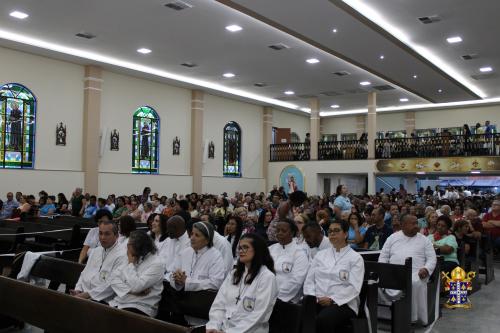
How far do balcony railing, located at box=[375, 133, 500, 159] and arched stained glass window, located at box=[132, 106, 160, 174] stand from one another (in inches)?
348

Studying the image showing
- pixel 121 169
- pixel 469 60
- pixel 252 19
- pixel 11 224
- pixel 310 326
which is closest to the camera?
pixel 310 326

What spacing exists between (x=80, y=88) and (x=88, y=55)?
1290 mm

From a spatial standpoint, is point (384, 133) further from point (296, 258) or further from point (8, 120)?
point (296, 258)

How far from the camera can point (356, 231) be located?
7637 millimetres

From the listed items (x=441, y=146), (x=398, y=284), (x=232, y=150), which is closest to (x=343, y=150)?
(x=441, y=146)

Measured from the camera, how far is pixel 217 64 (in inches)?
645

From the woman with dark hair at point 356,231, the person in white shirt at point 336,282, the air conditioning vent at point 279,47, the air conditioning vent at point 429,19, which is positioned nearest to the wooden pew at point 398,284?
the person in white shirt at point 336,282

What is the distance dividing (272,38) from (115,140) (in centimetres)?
678

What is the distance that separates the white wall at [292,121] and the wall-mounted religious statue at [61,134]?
11214 millimetres

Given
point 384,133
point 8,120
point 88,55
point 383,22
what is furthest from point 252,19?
point 384,133

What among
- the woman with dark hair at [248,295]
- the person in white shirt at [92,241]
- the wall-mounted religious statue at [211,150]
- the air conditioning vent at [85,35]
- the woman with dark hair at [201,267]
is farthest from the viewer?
the wall-mounted religious statue at [211,150]

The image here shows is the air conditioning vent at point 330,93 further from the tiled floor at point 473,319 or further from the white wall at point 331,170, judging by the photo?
the tiled floor at point 473,319

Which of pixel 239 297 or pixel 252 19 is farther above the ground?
pixel 252 19

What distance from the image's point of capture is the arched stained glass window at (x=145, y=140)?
18047mm
